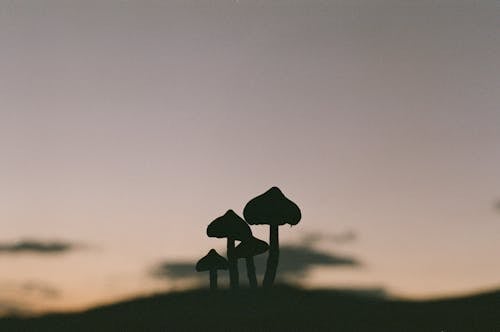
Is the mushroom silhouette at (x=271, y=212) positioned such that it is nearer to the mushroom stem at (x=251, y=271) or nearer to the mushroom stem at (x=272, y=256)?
the mushroom stem at (x=272, y=256)

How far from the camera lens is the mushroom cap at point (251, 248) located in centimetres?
4381

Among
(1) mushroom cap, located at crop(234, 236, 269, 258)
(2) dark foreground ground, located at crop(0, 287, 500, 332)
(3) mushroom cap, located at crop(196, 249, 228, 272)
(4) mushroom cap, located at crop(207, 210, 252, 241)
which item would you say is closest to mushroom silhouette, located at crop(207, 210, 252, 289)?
(4) mushroom cap, located at crop(207, 210, 252, 241)

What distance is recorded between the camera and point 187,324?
2677 cm

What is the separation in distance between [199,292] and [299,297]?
20.1 feet

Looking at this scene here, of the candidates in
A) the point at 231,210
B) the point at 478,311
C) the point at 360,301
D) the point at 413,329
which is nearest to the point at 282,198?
the point at 231,210

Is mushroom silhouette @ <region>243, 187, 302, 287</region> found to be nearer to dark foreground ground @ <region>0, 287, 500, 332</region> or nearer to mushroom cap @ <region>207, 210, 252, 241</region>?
mushroom cap @ <region>207, 210, 252, 241</region>

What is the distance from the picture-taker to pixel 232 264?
44.5m

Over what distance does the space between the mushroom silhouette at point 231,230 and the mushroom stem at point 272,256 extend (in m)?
1.65

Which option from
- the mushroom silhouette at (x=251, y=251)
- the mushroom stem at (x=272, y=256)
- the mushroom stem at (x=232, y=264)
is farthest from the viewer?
the mushroom stem at (x=232, y=264)

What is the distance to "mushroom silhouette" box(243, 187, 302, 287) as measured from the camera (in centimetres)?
4162

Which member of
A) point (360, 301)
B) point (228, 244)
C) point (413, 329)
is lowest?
point (413, 329)

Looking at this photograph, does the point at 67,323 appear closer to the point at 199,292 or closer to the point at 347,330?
the point at 347,330

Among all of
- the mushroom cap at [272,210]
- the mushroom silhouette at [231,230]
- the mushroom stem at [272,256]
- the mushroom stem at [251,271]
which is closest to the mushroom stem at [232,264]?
the mushroom silhouette at [231,230]

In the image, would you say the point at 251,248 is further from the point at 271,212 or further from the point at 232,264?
the point at 271,212
